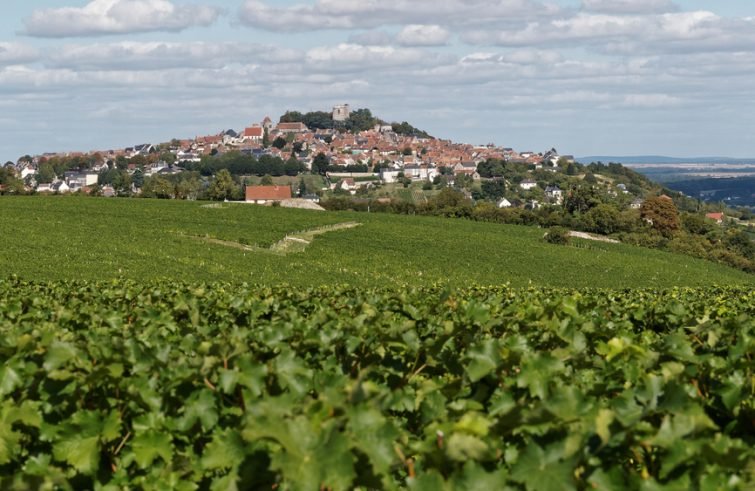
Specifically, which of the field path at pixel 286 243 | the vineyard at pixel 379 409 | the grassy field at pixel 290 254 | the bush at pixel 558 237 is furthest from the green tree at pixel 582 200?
the vineyard at pixel 379 409

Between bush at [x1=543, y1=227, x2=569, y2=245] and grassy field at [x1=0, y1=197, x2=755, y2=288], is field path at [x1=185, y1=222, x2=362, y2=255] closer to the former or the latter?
grassy field at [x1=0, y1=197, x2=755, y2=288]

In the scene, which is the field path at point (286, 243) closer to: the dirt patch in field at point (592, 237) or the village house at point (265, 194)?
the dirt patch in field at point (592, 237)

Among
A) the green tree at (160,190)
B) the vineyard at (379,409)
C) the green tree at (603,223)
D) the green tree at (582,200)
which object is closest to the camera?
the vineyard at (379,409)

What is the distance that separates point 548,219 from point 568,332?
283ft

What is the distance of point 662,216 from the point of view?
9338 cm

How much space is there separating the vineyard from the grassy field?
110 feet

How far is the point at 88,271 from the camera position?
4309cm

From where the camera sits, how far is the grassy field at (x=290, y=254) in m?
46.8

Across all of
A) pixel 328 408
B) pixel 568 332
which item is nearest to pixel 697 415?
pixel 328 408

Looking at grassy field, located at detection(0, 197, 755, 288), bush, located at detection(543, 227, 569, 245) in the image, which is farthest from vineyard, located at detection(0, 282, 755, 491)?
bush, located at detection(543, 227, 569, 245)

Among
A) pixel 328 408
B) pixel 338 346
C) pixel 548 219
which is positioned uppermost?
pixel 328 408

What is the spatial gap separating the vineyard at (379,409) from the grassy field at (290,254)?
3363 centimetres

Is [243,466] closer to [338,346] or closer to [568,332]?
[338,346]

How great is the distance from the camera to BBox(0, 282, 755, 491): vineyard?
137 inches
